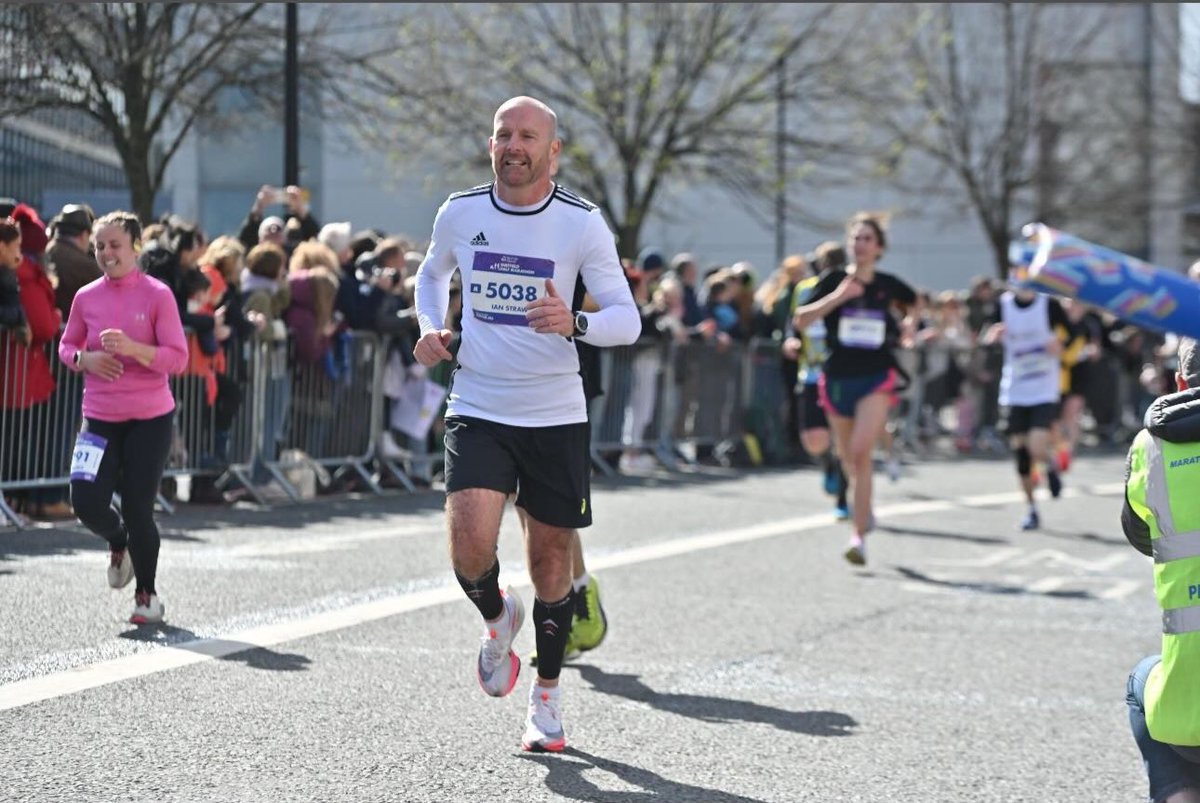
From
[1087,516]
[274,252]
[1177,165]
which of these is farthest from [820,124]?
[274,252]

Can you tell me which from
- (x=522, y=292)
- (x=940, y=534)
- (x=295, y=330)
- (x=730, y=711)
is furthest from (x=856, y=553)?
(x=522, y=292)

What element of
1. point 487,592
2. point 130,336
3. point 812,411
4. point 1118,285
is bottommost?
point 487,592

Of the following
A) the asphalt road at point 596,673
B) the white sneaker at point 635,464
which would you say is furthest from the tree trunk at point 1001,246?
the asphalt road at point 596,673

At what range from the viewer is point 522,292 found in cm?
626

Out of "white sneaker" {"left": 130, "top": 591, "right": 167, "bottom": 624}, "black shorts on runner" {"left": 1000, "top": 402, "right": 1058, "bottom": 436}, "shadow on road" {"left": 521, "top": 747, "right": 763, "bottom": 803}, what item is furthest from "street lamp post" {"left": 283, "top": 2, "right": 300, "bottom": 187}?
"shadow on road" {"left": 521, "top": 747, "right": 763, "bottom": 803}

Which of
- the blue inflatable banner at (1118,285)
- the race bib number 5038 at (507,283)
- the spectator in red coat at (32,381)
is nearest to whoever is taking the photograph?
the blue inflatable banner at (1118,285)

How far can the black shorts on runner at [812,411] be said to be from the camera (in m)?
14.2

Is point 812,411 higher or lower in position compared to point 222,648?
higher

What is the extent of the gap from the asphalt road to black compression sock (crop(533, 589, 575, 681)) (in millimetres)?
279

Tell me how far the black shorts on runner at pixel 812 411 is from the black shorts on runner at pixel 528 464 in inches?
309

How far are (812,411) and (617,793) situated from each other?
8.61m

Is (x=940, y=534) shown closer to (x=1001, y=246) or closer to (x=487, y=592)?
(x=487, y=592)

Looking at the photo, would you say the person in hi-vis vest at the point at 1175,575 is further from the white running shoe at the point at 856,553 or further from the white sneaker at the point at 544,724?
the white running shoe at the point at 856,553

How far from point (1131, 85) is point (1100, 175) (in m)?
2.31
